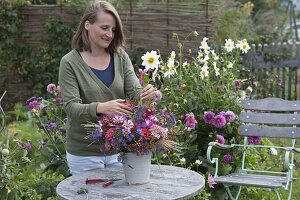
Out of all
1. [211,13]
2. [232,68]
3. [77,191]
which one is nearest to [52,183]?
[77,191]

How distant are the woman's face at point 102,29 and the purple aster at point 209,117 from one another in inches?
63.9

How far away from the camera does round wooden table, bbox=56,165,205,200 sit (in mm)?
3229

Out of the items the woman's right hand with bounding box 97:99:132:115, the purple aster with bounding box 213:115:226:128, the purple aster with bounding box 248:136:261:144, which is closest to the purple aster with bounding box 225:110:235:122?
the purple aster with bounding box 213:115:226:128

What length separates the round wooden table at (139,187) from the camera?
3229mm

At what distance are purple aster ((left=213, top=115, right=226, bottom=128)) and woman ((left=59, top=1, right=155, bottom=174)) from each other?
1360mm

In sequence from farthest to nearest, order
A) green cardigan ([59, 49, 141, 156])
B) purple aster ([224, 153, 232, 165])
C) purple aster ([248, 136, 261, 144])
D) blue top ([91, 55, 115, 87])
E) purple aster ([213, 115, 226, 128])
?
1. purple aster ([248, 136, 261, 144])
2. purple aster ([224, 153, 232, 165])
3. purple aster ([213, 115, 226, 128])
4. blue top ([91, 55, 115, 87])
5. green cardigan ([59, 49, 141, 156])

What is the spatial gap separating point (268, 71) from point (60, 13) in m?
3.29

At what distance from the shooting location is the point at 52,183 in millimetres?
4719

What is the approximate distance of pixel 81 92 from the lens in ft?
12.0

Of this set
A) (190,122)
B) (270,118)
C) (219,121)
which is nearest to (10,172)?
(190,122)

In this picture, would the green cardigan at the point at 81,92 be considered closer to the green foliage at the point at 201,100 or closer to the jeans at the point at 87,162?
the jeans at the point at 87,162

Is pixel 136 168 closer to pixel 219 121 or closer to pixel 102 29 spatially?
pixel 102 29

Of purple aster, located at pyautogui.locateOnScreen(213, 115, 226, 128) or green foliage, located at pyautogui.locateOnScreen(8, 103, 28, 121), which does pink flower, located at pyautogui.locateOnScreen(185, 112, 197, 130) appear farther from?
green foliage, located at pyautogui.locateOnScreen(8, 103, 28, 121)

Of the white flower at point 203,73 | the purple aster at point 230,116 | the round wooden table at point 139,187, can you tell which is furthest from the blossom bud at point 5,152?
the white flower at point 203,73
